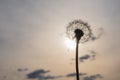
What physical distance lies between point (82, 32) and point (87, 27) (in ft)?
6.47

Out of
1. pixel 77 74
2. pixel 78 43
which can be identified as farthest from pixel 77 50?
pixel 77 74

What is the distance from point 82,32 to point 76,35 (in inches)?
91.4

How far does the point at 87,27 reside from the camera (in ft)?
199

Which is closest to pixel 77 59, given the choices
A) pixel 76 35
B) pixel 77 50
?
pixel 77 50

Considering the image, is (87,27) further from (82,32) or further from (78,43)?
(78,43)

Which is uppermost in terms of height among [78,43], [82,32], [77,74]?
[82,32]

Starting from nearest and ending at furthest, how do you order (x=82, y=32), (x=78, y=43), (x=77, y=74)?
(x=77, y=74) < (x=78, y=43) < (x=82, y=32)

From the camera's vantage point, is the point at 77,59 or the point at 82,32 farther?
the point at 82,32

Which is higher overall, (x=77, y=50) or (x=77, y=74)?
(x=77, y=50)

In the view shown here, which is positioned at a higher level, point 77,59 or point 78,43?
point 78,43

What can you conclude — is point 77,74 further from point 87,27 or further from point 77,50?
point 87,27

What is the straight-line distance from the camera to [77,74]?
51.7 metres

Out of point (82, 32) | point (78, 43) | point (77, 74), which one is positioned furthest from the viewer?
point (82, 32)

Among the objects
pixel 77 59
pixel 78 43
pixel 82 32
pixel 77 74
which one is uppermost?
pixel 82 32
